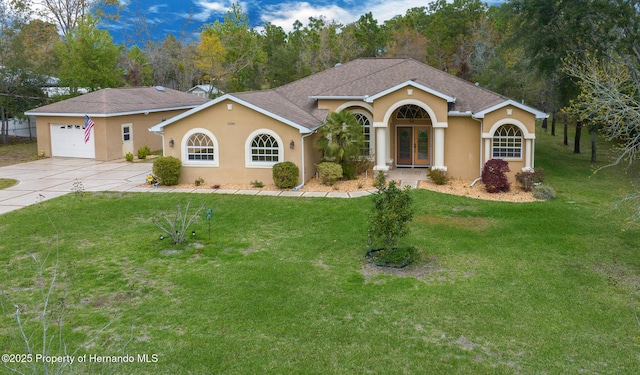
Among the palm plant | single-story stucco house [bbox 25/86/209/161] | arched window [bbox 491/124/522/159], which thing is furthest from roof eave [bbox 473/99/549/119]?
single-story stucco house [bbox 25/86/209/161]

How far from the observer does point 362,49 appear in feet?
202

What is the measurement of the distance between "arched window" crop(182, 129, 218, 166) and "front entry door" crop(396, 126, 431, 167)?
27.3ft

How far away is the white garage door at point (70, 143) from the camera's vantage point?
28188 millimetres

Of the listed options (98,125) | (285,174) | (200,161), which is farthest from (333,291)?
(98,125)

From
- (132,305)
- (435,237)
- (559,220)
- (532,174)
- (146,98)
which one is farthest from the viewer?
(146,98)

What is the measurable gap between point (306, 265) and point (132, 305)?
142 inches

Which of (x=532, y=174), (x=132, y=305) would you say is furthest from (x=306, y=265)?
(x=532, y=174)

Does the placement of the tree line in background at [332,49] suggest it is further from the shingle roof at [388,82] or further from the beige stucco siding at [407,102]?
the beige stucco siding at [407,102]

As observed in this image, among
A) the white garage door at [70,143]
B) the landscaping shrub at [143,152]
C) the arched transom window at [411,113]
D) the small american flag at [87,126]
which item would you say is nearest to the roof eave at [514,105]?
the arched transom window at [411,113]

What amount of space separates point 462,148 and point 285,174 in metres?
7.35

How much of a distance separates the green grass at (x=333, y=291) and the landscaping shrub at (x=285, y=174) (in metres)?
3.02

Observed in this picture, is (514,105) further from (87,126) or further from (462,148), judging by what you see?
(87,126)

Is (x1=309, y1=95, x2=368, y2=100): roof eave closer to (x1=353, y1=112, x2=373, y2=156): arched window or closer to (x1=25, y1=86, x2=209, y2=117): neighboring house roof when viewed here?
(x1=353, y1=112, x2=373, y2=156): arched window

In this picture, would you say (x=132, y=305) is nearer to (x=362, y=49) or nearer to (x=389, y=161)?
(x=389, y=161)
